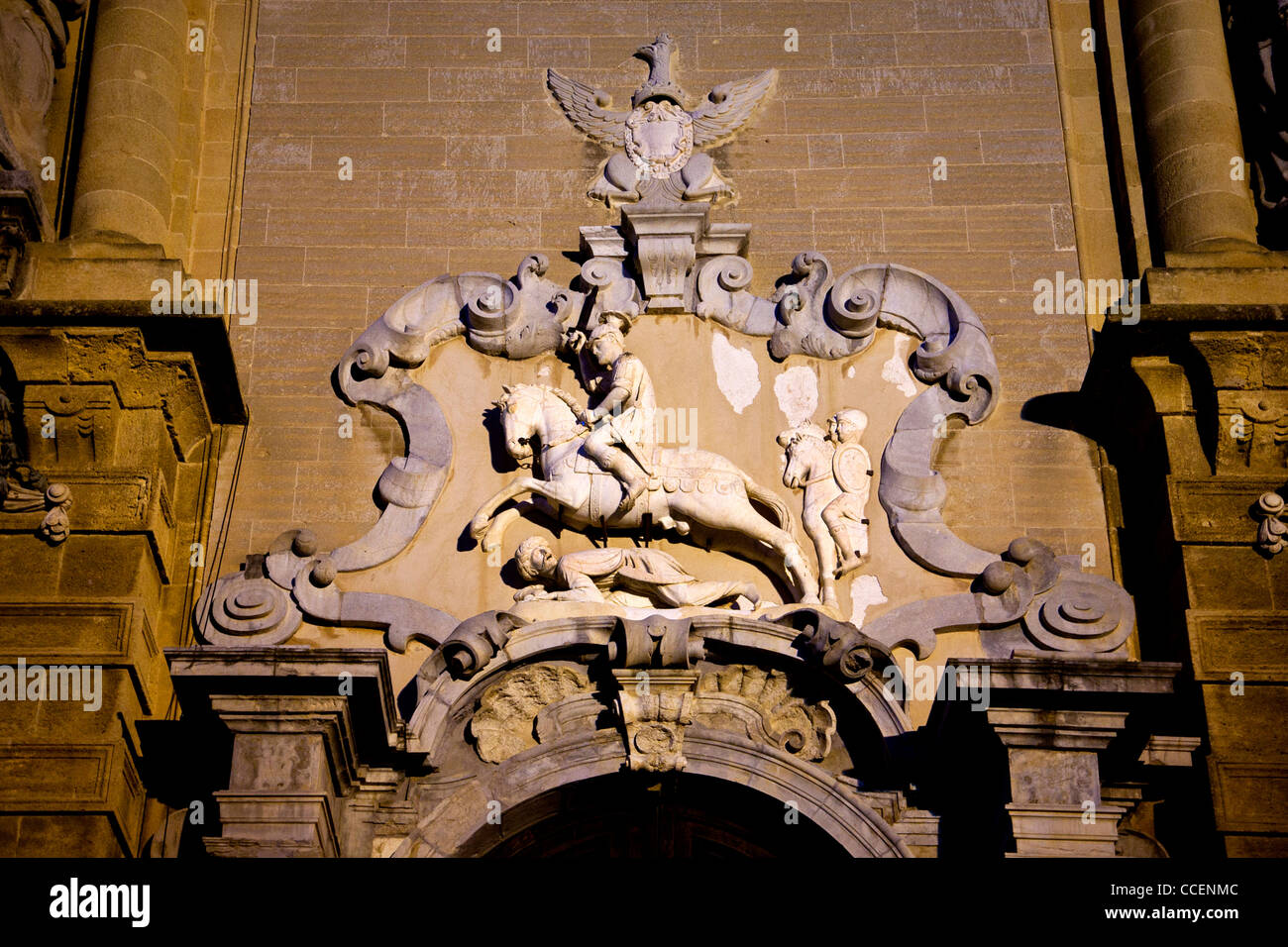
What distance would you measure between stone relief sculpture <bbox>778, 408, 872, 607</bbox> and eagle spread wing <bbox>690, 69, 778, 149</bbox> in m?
2.12

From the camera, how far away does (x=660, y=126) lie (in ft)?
44.4

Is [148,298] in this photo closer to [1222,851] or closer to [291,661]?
[291,661]

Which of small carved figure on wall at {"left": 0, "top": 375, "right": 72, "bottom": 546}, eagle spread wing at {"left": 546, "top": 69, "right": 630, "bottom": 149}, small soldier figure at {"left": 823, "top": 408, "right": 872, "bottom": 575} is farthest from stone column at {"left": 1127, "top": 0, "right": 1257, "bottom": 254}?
small carved figure on wall at {"left": 0, "top": 375, "right": 72, "bottom": 546}

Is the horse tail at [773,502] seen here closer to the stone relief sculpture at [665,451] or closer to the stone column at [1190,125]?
the stone relief sculpture at [665,451]

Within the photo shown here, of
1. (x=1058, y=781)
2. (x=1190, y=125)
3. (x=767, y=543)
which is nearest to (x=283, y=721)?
(x=767, y=543)

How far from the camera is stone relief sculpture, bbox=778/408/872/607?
11836 millimetres

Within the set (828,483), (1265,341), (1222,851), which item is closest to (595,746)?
(828,483)

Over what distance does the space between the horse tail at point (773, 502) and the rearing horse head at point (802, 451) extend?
0.17 m

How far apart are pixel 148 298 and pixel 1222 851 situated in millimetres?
6155

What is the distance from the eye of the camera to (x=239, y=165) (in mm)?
13547

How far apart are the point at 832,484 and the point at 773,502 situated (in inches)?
14.5

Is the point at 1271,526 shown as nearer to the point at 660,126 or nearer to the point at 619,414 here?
the point at 619,414
